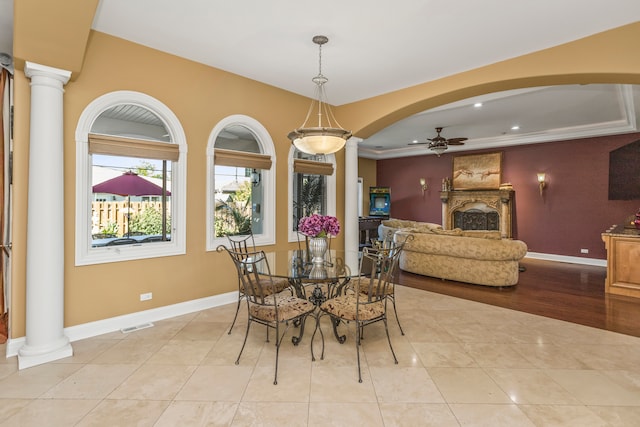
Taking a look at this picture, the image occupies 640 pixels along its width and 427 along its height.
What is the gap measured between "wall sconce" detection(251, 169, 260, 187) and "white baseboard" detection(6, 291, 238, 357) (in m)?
1.55

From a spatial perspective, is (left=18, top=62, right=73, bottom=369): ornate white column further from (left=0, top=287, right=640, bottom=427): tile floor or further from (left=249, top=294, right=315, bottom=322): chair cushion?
(left=249, top=294, right=315, bottom=322): chair cushion

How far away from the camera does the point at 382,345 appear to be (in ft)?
10.0

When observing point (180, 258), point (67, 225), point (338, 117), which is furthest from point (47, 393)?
point (338, 117)

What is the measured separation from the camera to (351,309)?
280 cm

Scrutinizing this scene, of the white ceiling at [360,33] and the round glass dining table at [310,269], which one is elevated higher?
the white ceiling at [360,33]

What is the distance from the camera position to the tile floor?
6.70 ft

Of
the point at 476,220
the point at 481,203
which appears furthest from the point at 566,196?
the point at 476,220

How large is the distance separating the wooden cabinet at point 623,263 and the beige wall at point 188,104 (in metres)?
2.71

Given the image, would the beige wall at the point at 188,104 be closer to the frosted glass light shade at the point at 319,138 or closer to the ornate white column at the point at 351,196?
the ornate white column at the point at 351,196

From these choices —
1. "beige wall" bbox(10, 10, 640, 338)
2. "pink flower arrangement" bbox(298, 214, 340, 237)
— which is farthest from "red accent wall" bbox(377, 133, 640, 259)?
"pink flower arrangement" bbox(298, 214, 340, 237)

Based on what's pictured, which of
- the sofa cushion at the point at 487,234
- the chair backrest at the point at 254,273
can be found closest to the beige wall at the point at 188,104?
the chair backrest at the point at 254,273

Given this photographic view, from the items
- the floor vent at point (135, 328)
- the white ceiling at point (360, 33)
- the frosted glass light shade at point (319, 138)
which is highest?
the white ceiling at point (360, 33)

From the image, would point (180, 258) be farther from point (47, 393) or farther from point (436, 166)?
point (436, 166)

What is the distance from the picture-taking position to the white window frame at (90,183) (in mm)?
3115
